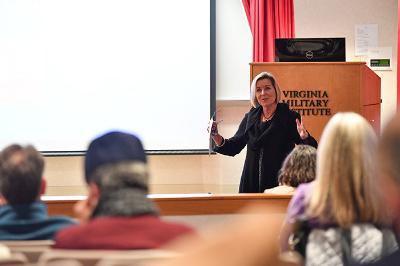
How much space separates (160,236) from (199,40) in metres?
4.87

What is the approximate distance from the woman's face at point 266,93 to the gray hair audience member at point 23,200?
2468mm

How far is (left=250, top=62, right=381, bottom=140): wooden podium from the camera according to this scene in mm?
4965

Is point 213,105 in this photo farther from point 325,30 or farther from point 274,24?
point 325,30

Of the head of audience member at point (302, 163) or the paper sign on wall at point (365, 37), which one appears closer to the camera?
the head of audience member at point (302, 163)

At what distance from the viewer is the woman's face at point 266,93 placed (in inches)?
177

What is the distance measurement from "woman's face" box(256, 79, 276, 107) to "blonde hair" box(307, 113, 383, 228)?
229 centimetres

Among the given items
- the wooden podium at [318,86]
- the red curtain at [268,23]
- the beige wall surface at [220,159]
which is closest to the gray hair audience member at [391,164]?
the wooden podium at [318,86]

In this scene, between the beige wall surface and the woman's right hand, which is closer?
the woman's right hand

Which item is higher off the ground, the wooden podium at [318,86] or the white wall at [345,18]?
the white wall at [345,18]

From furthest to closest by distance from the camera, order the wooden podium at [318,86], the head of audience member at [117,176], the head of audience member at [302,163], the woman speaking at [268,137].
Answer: the wooden podium at [318,86] < the woman speaking at [268,137] < the head of audience member at [302,163] < the head of audience member at [117,176]

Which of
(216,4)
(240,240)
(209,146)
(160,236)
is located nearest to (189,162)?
(209,146)

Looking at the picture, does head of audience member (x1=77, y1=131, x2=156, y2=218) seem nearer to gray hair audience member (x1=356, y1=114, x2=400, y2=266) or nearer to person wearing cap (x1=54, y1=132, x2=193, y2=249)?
person wearing cap (x1=54, y1=132, x2=193, y2=249)

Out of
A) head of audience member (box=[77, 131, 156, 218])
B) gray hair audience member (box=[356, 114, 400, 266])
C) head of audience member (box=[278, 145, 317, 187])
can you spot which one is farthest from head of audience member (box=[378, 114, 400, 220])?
head of audience member (box=[278, 145, 317, 187])

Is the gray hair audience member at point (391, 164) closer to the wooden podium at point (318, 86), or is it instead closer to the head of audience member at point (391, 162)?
the head of audience member at point (391, 162)
